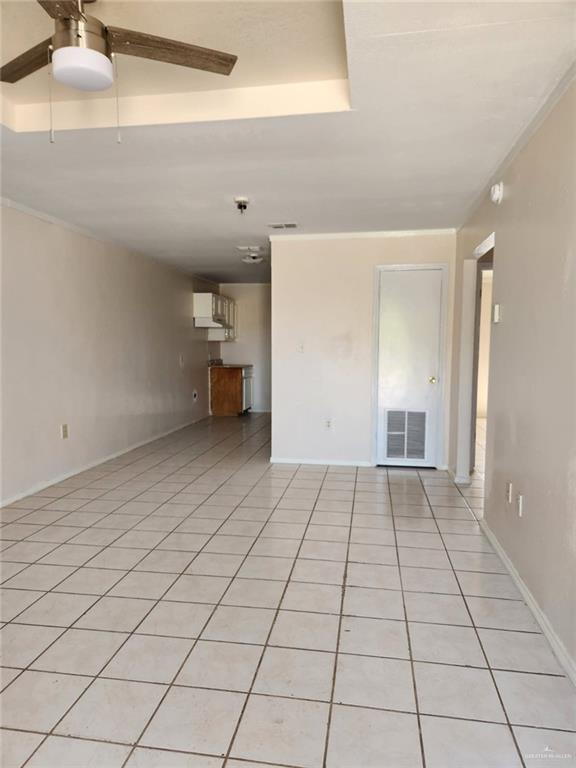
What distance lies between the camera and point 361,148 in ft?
8.57

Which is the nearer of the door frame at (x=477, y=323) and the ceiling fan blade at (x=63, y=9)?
the ceiling fan blade at (x=63, y=9)

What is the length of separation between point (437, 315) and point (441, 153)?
211cm

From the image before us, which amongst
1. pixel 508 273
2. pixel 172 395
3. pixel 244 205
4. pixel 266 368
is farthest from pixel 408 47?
pixel 266 368

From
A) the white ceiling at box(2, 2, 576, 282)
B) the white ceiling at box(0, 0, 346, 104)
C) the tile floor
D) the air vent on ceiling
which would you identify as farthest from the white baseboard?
the white ceiling at box(0, 0, 346, 104)

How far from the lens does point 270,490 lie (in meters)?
4.00

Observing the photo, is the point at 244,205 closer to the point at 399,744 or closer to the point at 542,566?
the point at 542,566

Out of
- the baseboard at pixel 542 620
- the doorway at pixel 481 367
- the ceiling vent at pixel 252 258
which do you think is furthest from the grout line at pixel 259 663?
the ceiling vent at pixel 252 258

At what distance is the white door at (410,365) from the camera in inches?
182

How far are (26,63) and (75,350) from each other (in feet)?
9.89

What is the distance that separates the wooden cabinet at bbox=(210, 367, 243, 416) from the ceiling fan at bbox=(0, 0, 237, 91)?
6569mm

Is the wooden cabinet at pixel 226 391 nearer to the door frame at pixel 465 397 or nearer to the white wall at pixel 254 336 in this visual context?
the white wall at pixel 254 336

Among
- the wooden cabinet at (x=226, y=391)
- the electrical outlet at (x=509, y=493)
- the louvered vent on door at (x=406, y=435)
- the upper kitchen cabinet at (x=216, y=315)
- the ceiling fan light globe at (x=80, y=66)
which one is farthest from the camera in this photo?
the wooden cabinet at (x=226, y=391)

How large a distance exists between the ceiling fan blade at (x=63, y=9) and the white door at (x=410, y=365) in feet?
11.4

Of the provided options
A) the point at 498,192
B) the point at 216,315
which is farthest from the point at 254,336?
the point at 498,192
